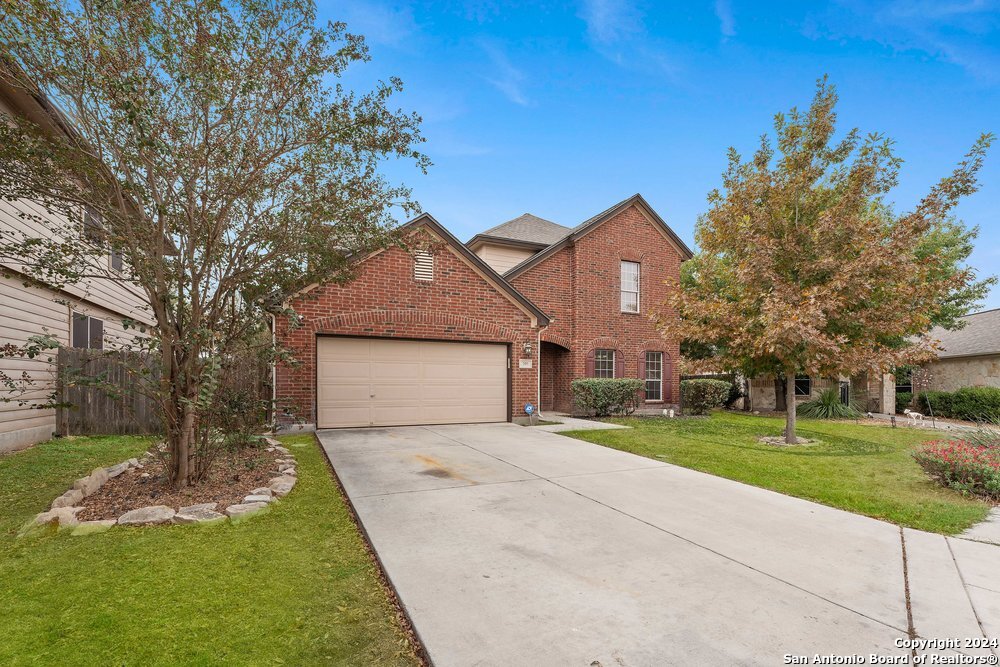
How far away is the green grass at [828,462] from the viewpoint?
540 cm

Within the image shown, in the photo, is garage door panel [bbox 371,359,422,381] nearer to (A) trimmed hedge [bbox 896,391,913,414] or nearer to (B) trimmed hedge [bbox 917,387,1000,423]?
(B) trimmed hedge [bbox 917,387,1000,423]

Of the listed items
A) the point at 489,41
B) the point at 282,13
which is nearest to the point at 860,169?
the point at 489,41

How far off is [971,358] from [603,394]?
51.5 ft

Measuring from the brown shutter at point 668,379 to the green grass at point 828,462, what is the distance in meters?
3.18

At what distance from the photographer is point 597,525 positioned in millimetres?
4617

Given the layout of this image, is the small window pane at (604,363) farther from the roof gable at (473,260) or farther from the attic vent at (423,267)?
the attic vent at (423,267)

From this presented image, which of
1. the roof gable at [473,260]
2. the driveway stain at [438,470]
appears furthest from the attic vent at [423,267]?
the driveway stain at [438,470]

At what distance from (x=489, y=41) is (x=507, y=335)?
8.18 meters

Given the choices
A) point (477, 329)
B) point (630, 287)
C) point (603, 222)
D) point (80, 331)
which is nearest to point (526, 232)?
point (603, 222)

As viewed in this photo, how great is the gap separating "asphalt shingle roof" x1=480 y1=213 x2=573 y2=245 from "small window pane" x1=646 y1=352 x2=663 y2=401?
19.0 ft

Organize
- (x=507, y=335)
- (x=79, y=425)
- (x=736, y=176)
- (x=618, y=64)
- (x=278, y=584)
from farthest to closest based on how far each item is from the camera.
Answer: (x=618, y=64)
(x=507, y=335)
(x=736, y=176)
(x=79, y=425)
(x=278, y=584)

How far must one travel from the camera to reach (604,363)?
55.4ft

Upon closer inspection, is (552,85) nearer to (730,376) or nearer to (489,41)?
(489,41)

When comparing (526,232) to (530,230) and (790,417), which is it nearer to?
(530,230)
